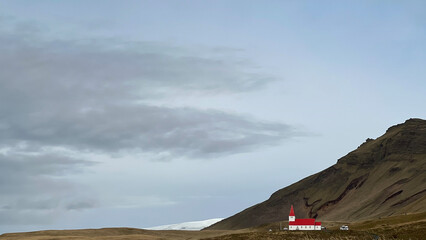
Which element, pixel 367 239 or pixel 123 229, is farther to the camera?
pixel 123 229

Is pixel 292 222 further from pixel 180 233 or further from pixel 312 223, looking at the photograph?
pixel 180 233

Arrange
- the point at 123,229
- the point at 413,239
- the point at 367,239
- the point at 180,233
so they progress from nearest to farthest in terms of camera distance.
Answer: the point at 413,239
the point at 367,239
the point at 123,229
the point at 180,233

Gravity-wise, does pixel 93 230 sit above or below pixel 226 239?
above

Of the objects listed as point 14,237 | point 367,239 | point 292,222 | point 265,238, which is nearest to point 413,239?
point 367,239

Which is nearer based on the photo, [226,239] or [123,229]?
[226,239]

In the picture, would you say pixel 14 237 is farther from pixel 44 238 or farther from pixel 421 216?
pixel 421 216

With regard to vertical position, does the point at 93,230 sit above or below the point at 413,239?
above

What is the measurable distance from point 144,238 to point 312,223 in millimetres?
40500

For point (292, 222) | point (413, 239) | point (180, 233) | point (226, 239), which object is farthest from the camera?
point (180, 233)

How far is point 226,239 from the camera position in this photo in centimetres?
9675

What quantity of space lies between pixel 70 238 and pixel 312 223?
53634mm

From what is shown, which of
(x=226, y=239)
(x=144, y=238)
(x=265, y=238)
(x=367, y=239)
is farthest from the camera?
(x=144, y=238)

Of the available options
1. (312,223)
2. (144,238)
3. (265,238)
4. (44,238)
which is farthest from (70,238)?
(312,223)

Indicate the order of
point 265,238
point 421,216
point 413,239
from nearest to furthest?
point 413,239 → point 265,238 → point 421,216
